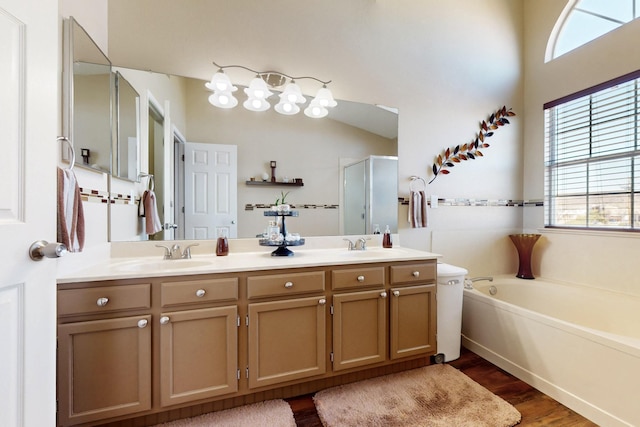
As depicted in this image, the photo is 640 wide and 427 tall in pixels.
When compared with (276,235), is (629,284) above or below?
below

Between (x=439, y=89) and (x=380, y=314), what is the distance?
2.21 metres

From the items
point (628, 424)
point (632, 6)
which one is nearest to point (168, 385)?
point (628, 424)

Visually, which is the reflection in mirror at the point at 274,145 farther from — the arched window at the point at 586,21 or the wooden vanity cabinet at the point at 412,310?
the arched window at the point at 586,21

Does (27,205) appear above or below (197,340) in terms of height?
above

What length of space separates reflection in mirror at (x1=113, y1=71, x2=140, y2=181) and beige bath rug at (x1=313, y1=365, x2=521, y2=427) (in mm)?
1891

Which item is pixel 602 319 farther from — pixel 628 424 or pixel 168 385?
pixel 168 385

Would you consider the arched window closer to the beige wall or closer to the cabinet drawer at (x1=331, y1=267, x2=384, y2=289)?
the beige wall

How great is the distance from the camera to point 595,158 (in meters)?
2.54

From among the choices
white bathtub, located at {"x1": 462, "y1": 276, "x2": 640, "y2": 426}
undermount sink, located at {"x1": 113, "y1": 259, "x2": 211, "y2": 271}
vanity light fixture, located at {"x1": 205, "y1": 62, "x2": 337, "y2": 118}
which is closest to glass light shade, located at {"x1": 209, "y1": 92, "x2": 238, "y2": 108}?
vanity light fixture, located at {"x1": 205, "y1": 62, "x2": 337, "y2": 118}

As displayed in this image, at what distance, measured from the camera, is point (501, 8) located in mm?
2977

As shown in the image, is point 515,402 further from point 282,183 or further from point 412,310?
point 282,183

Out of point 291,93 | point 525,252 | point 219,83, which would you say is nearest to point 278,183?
point 291,93

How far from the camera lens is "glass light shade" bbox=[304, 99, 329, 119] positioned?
90.0 inches

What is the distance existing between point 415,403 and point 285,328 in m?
0.91
